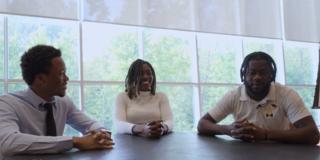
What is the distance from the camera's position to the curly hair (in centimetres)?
181

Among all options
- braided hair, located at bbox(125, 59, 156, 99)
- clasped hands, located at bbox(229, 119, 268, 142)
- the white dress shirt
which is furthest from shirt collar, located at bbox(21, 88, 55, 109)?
braided hair, located at bbox(125, 59, 156, 99)

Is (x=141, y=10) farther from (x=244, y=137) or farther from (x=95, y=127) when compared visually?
(x=244, y=137)

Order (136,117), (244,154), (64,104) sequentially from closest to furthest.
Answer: (244,154), (64,104), (136,117)

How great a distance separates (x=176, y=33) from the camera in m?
4.96

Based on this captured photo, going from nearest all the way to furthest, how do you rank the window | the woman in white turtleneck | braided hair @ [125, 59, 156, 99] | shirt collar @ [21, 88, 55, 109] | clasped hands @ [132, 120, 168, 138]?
1. shirt collar @ [21, 88, 55, 109]
2. clasped hands @ [132, 120, 168, 138]
3. the woman in white turtleneck
4. braided hair @ [125, 59, 156, 99]
5. the window

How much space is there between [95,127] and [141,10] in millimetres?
2794

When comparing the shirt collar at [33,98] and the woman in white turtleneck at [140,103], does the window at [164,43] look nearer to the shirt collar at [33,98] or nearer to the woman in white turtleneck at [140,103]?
the woman in white turtleneck at [140,103]

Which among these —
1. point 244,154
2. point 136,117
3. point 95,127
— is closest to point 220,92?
point 136,117

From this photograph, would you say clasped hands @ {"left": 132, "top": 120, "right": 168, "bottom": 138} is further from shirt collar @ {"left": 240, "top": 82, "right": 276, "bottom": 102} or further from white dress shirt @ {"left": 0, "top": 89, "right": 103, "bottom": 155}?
shirt collar @ {"left": 240, "top": 82, "right": 276, "bottom": 102}

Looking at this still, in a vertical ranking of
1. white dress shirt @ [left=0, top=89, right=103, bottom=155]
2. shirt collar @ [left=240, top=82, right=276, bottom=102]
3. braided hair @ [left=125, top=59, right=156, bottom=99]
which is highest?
braided hair @ [left=125, top=59, right=156, bottom=99]

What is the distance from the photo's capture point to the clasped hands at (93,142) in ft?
4.99

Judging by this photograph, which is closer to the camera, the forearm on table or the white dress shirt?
the white dress shirt

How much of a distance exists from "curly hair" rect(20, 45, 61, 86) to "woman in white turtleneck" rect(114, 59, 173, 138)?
3.06 feet

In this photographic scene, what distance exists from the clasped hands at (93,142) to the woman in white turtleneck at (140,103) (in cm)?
98
